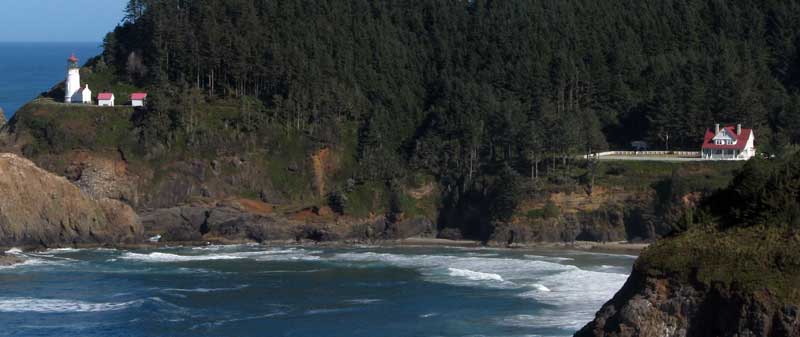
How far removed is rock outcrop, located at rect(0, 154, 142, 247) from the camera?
69.1 meters

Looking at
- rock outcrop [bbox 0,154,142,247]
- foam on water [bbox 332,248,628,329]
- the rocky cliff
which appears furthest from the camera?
rock outcrop [bbox 0,154,142,247]

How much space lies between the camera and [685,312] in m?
35.3

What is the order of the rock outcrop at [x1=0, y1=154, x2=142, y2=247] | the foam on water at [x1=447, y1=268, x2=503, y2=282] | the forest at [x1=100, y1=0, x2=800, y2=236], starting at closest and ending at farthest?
the foam on water at [x1=447, y1=268, x2=503, y2=282] < the rock outcrop at [x1=0, y1=154, x2=142, y2=247] < the forest at [x1=100, y1=0, x2=800, y2=236]

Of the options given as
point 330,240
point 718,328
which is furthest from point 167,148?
point 718,328

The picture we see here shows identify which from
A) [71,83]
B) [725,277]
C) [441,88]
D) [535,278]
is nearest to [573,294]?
[535,278]

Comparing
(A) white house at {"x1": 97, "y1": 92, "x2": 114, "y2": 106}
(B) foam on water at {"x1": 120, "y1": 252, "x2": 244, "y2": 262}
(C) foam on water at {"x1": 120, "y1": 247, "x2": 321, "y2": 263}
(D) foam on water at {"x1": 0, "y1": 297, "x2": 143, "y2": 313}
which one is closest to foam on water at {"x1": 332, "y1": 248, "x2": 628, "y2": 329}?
(C) foam on water at {"x1": 120, "y1": 247, "x2": 321, "y2": 263}

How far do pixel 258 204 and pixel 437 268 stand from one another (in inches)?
569

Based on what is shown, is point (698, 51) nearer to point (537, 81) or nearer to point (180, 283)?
point (537, 81)

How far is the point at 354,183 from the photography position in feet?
255

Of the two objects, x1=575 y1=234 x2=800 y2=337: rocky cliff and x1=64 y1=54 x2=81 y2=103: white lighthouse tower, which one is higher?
x1=64 y1=54 x2=81 y2=103: white lighthouse tower

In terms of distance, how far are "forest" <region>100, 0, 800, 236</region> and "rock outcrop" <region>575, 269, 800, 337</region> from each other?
37478mm

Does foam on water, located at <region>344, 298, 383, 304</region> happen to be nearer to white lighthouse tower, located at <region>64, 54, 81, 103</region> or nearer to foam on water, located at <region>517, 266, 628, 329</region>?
foam on water, located at <region>517, 266, 628, 329</region>

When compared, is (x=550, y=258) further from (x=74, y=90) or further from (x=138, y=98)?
(x=74, y=90)

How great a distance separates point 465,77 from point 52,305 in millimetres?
38792
